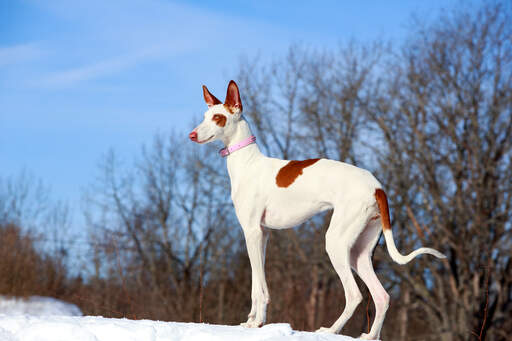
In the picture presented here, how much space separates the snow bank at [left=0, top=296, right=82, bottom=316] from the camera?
14.8m

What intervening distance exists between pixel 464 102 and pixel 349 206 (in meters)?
12.6

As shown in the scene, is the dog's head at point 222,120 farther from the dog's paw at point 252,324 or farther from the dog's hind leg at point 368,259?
the dog's paw at point 252,324

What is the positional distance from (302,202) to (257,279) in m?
0.71

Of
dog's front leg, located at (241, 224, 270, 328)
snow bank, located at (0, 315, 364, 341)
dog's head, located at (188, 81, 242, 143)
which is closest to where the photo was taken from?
snow bank, located at (0, 315, 364, 341)

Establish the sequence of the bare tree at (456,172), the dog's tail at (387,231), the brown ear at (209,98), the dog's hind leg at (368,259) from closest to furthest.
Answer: the dog's tail at (387,231) → the dog's hind leg at (368,259) → the brown ear at (209,98) → the bare tree at (456,172)

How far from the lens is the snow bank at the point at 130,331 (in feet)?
12.6

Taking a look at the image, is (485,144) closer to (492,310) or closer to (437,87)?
(437,87)

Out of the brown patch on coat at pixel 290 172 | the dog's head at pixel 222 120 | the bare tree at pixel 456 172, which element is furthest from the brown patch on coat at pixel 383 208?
the bare tree at pixel 456 172

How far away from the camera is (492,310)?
15.6 metres

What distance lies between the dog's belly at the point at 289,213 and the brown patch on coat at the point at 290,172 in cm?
18

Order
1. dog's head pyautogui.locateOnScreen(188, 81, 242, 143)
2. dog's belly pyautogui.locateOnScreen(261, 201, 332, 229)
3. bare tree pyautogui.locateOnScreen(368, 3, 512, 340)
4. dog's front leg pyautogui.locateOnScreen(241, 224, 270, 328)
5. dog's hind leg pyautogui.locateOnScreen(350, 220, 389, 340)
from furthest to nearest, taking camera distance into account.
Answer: bare tree pyautogui.locateOnScreen(368, 3, 512, 340)
dog's head pyautogui.locateOnScreen(188, 81, 242, 143)
dog's belly pyautogui.locateOnScreen(261, 201, 332, 229)
dog's front leg pyautogui.locateOnScreen(241, 224, 270, 328)
dog's hind leg pyautogui.locateOnScreen(350, 220, 389, 340)

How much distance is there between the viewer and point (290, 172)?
4.50m

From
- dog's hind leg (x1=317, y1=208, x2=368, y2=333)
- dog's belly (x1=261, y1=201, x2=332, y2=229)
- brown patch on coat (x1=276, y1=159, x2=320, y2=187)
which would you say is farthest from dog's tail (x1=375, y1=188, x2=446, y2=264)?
brown patch on coat (x1=276, y1=159, x2=320, y2=187)

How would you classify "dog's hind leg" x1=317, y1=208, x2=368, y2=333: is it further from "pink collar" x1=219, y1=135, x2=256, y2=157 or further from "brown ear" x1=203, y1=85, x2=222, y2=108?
Answer: "brown ear" x1=203, y1=85, x2=222, y2=108
